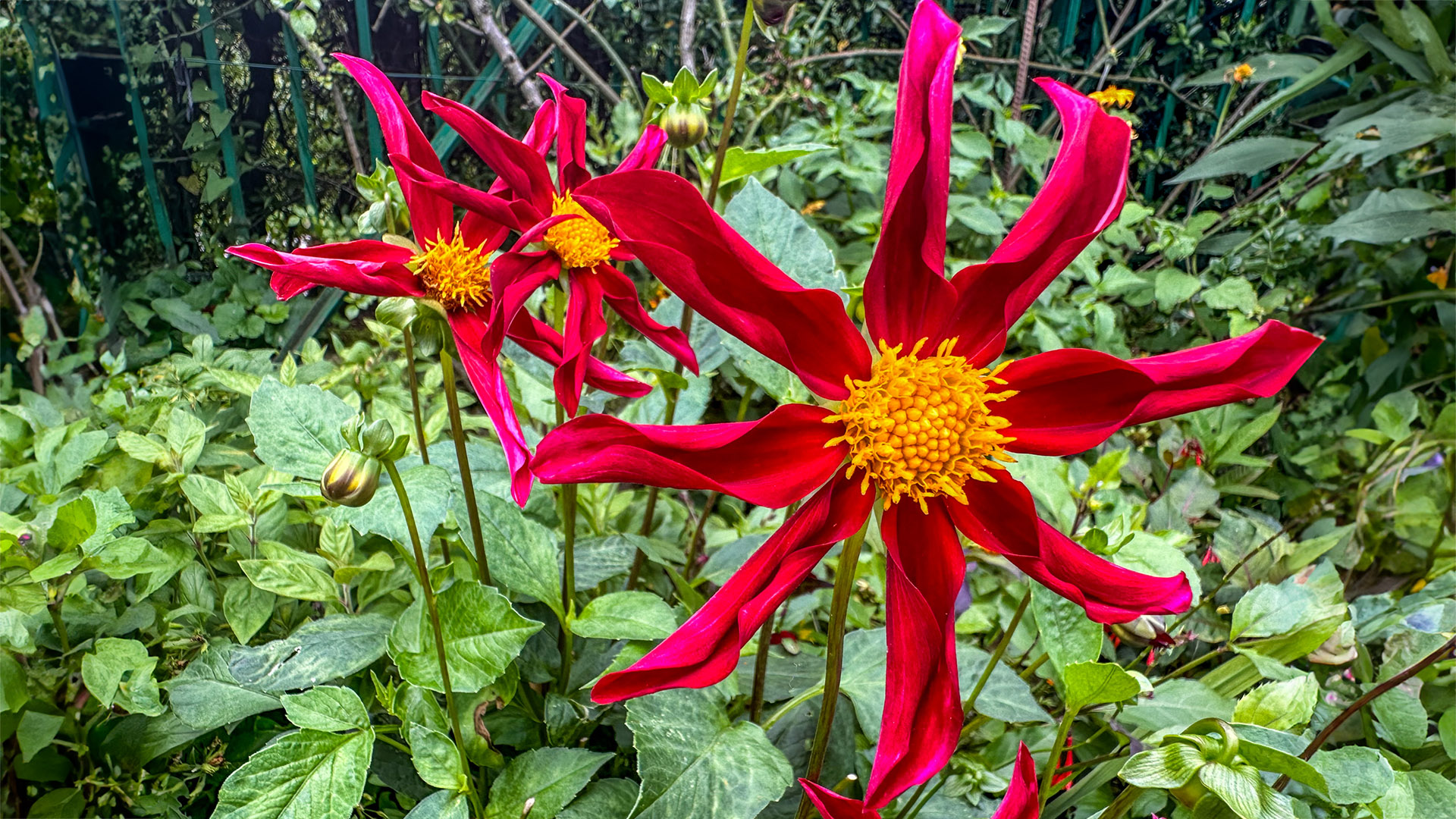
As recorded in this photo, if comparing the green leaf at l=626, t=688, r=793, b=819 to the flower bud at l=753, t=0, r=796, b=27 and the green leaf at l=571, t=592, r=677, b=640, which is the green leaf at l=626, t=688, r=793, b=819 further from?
the flower bud at l=753, t=0, r=796, b=27

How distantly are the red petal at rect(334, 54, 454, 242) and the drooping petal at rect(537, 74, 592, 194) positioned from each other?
8 centimetres

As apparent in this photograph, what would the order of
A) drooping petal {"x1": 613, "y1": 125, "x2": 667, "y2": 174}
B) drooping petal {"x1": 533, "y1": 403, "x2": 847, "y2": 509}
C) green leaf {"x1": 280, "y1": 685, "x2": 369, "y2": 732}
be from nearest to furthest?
drooping petal {"x1": 533, "y1": 403, "x2": 847, "y2": 509}, green leaf {"x1": 280, "y1": 685, "x2": 369, "y2": 732}, drooping petal {"x1": 613, "y1": 125, "x2": 667, "y2": 174}

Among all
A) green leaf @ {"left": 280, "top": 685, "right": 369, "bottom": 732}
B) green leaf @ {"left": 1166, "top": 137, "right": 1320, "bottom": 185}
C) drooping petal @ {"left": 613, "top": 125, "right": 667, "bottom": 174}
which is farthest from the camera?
green leaf @ {"left": 1166, "top": 137, "right": 1320, "bottom": 185}

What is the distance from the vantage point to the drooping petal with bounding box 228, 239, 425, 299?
18.4 inches

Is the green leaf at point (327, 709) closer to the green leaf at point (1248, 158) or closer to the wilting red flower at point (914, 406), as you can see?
the wilting red flower at point (914, 406)

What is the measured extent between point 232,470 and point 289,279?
16.1 inches

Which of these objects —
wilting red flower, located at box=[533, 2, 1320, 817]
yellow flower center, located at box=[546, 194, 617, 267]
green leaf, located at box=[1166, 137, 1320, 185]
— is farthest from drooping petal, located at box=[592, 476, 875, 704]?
green leaf, located at box=[1166, 137, 1320, 185]

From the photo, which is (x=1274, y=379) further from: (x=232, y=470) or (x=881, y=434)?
(x=232, y=470)

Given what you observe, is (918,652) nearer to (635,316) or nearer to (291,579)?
(635,316)

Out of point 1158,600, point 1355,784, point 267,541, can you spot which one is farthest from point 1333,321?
point 267,541

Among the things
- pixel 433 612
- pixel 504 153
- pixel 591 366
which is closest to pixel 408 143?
pixel 504 153

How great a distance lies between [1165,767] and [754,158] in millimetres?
434

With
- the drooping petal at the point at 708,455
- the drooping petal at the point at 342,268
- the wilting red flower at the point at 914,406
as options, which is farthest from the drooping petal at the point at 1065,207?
the drooping petal at the point at 342,268

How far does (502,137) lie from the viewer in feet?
1.58
